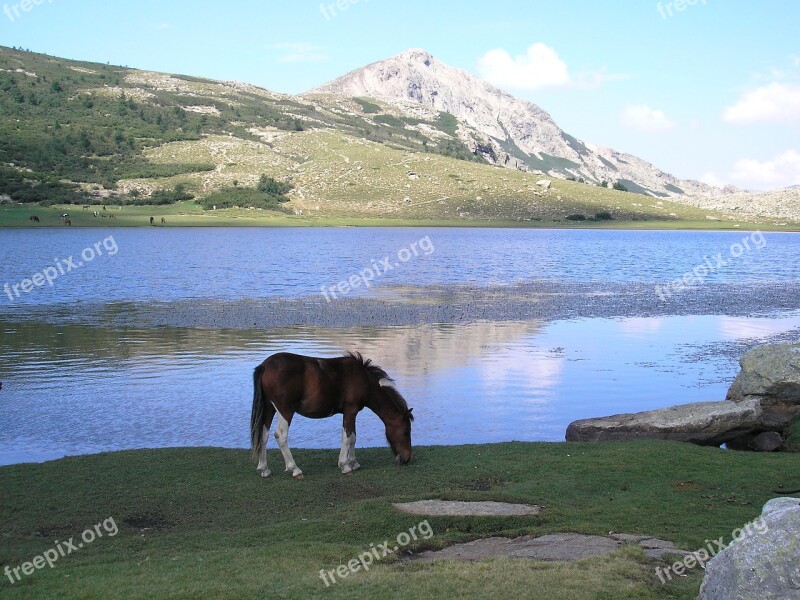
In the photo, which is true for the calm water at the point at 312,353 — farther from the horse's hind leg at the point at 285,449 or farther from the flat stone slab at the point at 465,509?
the flat stone slab at the point at 465,509

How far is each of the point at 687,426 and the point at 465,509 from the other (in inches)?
267

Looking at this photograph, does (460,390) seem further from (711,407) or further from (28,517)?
(28,517)

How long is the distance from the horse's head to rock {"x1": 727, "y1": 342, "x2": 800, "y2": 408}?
6.87 meters

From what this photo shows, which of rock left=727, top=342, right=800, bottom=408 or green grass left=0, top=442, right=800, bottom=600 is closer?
green grass left=0, top=442, right=800, bottom=600

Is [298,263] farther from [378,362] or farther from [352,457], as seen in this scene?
[352,457]

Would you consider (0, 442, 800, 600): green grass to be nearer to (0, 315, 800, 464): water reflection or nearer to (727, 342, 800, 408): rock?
(727, 342, 800, 408): rock

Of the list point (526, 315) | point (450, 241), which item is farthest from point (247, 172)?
point (526, 315)

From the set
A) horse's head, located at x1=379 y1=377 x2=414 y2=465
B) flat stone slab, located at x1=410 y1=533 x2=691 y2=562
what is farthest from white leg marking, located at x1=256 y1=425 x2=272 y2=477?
flat stone slab, located at x1=410 y1=533 x2=691 y2=562

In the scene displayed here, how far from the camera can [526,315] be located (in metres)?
39.0

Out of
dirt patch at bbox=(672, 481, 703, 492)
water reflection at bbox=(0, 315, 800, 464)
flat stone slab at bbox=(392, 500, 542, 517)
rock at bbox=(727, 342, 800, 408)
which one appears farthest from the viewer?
water reflection at bbox=(0, 315, 800, 464)

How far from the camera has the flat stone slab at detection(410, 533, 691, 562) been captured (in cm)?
921

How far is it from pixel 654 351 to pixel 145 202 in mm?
134823

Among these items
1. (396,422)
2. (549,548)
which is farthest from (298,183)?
(549,548)

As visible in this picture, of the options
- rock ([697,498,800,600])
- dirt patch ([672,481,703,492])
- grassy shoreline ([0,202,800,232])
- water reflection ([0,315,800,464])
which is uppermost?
grassy shoreline ([0,202,800,232])
